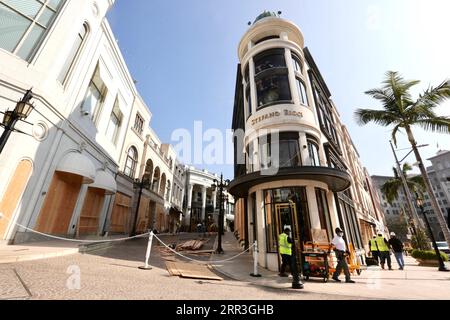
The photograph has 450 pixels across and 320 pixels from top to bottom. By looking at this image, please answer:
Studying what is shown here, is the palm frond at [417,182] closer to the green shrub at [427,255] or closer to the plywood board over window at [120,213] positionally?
the green shrub at [427,255]

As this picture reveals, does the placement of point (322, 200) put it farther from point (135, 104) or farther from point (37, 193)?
point (135, 104)

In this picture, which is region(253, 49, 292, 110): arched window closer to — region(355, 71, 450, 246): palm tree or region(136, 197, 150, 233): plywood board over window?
region(355, 71, 450, 246): palm tree

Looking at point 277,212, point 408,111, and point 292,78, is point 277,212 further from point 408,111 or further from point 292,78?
point 408,111

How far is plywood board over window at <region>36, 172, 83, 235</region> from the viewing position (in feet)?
31.9

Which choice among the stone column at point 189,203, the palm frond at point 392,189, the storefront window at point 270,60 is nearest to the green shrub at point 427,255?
the palm frond at point 392,189

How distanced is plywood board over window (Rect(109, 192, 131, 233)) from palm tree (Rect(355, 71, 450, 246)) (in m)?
20.4

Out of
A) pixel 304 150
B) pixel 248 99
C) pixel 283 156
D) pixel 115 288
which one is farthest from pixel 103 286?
pixel 248 99

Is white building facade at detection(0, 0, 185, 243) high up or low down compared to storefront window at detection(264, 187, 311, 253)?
up

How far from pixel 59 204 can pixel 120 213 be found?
25.5ft

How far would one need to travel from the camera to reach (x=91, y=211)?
535 inches

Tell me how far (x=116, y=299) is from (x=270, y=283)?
475cm

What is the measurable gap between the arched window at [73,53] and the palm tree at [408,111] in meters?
18.5

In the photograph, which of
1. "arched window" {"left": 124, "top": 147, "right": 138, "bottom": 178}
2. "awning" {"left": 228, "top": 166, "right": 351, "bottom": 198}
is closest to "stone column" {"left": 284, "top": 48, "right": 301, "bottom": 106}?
"awning" {"left": 228, "top": 166, "right": 351, "bottom": 198}

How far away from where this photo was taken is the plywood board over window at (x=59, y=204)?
9734 mm
